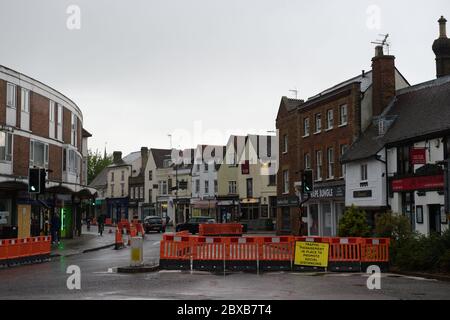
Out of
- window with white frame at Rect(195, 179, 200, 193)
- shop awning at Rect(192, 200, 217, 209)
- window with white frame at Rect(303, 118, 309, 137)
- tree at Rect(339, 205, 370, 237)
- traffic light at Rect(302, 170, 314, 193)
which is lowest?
tree at Rect(339, 205, 370, 237)

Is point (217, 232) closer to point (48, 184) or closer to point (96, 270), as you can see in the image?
point (48, 184)

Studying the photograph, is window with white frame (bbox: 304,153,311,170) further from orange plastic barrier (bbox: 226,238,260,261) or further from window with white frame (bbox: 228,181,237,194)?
window with white frame (bbox: 228,181,237,194)

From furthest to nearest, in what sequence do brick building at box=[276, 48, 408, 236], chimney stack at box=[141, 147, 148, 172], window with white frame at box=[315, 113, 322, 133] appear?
chimney stack at box=[141, 147, 148, 172], window with white frame at box=[315, 113, 322, 133], brick building at box=[276, 48, 408, 236]

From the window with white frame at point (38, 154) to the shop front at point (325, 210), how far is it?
17.6m

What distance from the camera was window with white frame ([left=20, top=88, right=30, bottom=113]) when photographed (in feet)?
115

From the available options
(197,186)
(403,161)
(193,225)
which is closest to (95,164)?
(197,186)

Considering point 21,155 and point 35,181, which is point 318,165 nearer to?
point 21,155

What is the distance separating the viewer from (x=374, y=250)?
2005 centimetres

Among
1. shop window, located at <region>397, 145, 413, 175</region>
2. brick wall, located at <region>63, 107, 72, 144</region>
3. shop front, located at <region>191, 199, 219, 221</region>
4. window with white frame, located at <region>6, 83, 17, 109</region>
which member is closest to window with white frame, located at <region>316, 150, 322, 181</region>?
shop window, located at <region>397, 145, 413, 175</region>

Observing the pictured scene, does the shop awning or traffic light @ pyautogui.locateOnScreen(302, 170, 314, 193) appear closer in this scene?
traffic light @ pyautogui.locateOnScreen(302, 170, 314, 193)

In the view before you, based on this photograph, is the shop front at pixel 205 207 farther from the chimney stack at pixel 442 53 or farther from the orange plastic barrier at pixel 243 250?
the orange plastic barrier at pixel 243 250

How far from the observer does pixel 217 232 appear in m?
42.7

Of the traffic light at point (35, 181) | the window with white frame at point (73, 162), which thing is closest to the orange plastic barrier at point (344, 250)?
the traffic light at point (35, 181)

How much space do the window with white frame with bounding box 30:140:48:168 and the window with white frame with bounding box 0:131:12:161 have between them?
8.80ft
